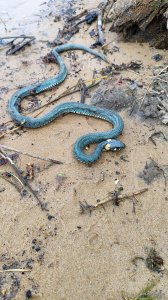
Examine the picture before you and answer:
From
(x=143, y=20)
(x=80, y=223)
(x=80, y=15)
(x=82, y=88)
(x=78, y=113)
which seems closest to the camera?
→ (x=80, y=223)

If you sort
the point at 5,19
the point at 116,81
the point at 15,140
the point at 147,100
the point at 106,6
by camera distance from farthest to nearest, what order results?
1. the point at 5,19
2. the point at 106,6
3. the point at 116,81
4. the point at 147,100
5. the point at 15,140

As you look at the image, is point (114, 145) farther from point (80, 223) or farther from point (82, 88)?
point (82, 88)

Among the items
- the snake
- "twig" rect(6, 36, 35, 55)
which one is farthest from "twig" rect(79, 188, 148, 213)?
"twig" rect(6, 36, 35, 55)

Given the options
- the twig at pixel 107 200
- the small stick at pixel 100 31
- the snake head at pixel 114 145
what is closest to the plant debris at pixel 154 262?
the twig at pixel 107 200

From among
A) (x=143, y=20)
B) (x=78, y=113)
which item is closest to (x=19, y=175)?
(x=78, y=113)

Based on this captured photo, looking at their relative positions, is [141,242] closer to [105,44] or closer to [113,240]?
[113,240]

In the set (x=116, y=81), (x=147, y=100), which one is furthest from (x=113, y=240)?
(x=116, y=81)

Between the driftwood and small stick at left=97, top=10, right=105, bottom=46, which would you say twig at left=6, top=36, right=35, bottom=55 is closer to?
small stick at left=97, top=10, right=105, bottom=46
